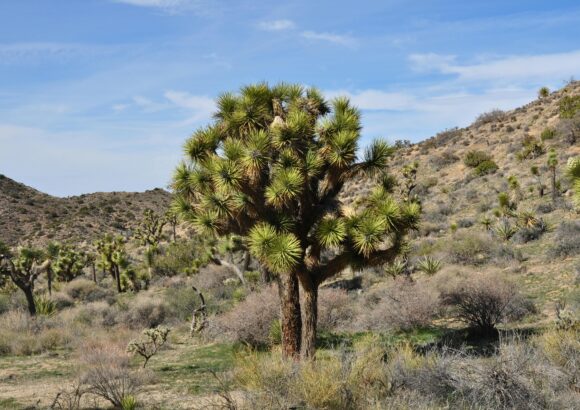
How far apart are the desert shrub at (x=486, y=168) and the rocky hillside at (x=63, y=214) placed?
124ft

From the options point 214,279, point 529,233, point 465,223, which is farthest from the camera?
point 465,223

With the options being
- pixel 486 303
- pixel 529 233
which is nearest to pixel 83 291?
pixel 529 233

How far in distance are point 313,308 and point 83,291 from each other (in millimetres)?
21707

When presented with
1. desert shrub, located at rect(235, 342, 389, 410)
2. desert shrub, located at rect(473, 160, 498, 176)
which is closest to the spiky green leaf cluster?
desert shrub, located at rect(235, 342, 389, 410)

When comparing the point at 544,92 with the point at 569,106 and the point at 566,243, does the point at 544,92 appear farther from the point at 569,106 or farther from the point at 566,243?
the point at 566,243

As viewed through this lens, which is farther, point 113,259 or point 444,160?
point 444,160

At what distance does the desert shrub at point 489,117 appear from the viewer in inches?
2283

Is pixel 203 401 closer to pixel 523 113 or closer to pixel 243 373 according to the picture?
pixel 243 373

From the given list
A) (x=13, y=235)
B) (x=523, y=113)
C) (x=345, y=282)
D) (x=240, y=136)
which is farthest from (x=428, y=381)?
(x=13, y=235)

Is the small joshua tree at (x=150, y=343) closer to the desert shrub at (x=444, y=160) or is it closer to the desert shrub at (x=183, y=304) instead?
the desert shrub at (x=183, y=304)

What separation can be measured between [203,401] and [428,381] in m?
3.72

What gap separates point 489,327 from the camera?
13.8 meters

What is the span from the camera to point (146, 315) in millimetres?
21672

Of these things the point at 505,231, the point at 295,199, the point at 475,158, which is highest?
the point at 475,158
